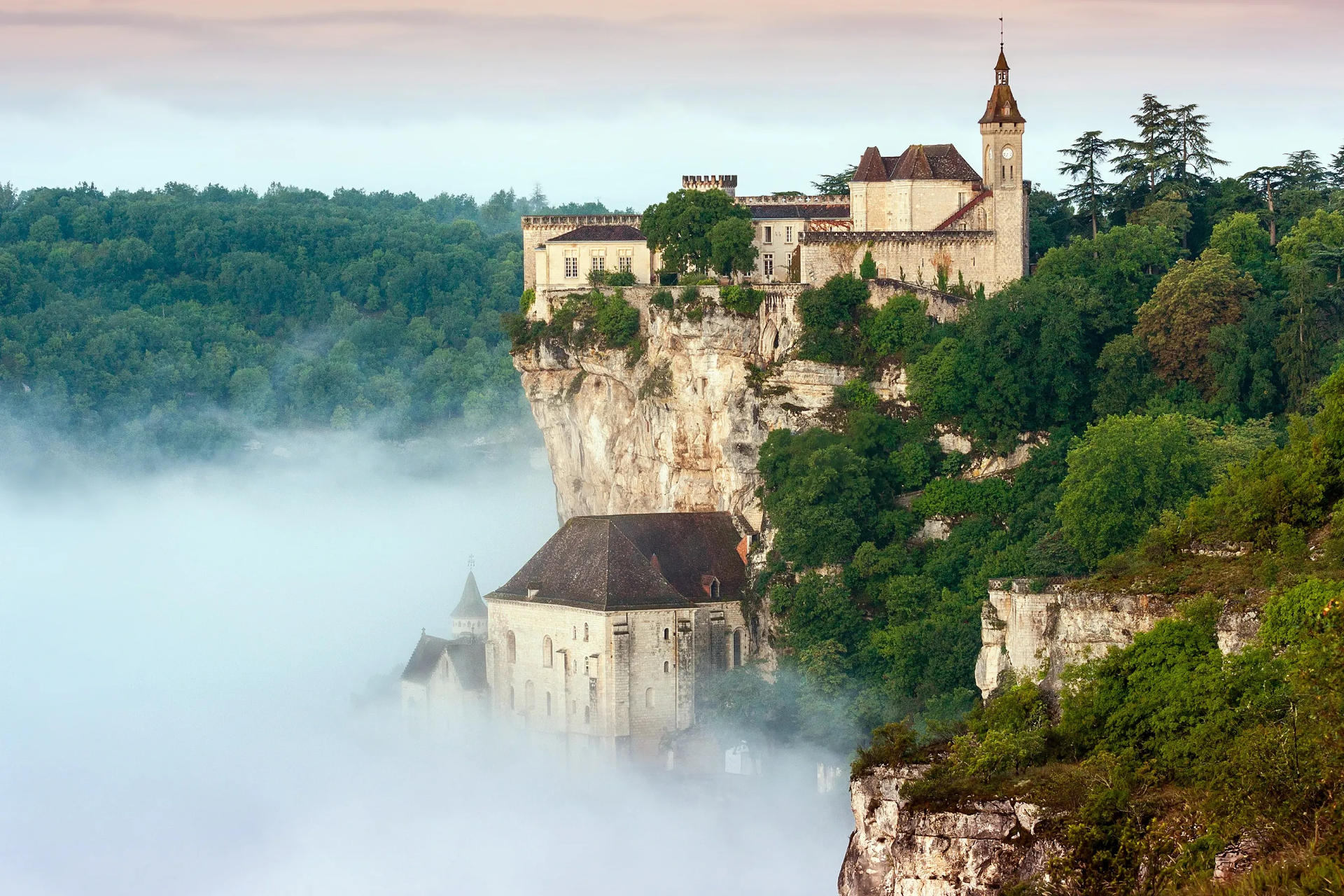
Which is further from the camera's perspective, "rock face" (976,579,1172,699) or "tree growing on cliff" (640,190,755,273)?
"tree growing on cliff" (640,190,755,273)

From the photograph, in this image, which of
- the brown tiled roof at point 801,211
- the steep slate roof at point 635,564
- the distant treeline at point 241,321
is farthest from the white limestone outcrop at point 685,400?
the distant treeline at point 241,321

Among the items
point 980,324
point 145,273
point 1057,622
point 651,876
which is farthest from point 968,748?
point 145,273

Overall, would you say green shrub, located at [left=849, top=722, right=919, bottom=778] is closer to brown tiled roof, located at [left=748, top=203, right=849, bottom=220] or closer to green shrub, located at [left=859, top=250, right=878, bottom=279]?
green shrub, located at [left=859, top=250, right=878, bottom=279]

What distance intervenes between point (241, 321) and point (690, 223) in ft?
268

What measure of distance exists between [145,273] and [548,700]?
9392 cm

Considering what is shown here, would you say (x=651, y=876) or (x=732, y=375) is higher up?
(x=732, y=375)

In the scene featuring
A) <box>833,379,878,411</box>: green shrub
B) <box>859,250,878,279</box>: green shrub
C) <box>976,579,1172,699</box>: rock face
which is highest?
<box>859,250,878,279</box>: green shrub

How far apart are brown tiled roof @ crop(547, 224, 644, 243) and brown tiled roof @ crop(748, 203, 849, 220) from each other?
3716mm

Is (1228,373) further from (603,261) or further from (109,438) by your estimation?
(109,438)

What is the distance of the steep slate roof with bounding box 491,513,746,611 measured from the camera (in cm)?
7562

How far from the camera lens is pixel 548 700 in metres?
76.5

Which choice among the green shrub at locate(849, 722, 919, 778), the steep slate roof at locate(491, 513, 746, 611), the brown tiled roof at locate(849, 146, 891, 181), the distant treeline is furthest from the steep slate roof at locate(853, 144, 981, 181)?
the distant treeline

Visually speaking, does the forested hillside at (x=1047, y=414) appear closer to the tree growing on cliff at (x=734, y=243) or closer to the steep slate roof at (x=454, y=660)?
the tree growing on cliff at (x=734, y=243)

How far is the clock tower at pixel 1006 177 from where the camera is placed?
7875 cm
